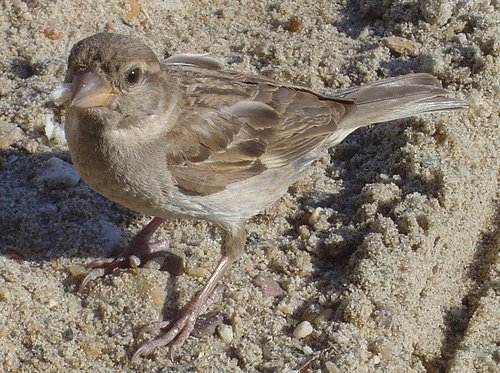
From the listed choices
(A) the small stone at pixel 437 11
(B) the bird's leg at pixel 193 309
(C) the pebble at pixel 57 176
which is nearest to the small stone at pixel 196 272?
Result: (B) the bird's leg at pixel 193 309

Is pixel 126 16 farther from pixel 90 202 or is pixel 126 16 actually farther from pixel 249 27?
pixel 90 202

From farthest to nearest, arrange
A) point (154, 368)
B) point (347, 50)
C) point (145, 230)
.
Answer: point (347, 50) < point (145, 230) < point (154, 368)

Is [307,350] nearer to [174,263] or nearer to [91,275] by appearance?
[174,263]

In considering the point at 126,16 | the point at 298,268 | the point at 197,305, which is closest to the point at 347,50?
the point at 126,16

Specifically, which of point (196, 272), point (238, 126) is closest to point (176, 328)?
point (196, 272)

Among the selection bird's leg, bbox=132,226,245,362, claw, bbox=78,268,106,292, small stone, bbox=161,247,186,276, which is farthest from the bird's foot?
claw, bbox=78,268,106,292

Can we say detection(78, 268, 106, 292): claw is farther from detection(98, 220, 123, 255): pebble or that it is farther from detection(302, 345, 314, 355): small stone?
detection(302, 345, 314, 355): small stone
